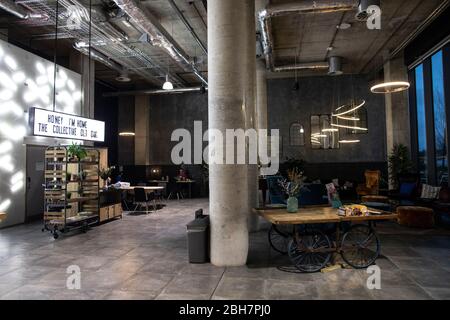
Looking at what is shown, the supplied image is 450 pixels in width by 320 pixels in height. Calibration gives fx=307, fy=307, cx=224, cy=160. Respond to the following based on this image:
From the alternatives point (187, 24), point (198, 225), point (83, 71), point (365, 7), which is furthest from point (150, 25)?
point (198, 225)

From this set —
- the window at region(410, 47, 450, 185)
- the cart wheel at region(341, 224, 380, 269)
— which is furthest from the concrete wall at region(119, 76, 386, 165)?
the cart wheel at region(341, 224, 380, 269)

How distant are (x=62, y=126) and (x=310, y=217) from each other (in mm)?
5899

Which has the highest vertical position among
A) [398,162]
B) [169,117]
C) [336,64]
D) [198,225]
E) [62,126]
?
[336,64]

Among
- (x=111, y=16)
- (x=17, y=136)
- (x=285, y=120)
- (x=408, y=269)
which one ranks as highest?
(x=111, y=16)

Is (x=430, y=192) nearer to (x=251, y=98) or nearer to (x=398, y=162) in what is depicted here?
(x=398, y=162)

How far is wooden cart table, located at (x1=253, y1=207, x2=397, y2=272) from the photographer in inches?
157

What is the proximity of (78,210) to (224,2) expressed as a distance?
6.30 metres

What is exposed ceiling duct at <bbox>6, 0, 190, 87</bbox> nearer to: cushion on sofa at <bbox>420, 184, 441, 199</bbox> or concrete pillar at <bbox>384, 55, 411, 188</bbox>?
concrete pillar at <bbox>384, 55, 411, 188</bbox>

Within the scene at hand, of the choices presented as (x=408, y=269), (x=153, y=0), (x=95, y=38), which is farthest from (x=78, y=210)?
(x=408, y=269)

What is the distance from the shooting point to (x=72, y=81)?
961cm

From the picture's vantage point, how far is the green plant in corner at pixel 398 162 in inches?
376

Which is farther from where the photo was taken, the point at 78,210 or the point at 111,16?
the point at 78,210

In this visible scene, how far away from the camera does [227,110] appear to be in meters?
4.30

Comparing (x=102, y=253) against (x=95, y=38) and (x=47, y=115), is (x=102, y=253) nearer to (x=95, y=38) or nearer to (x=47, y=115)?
(x=47, y=115)
